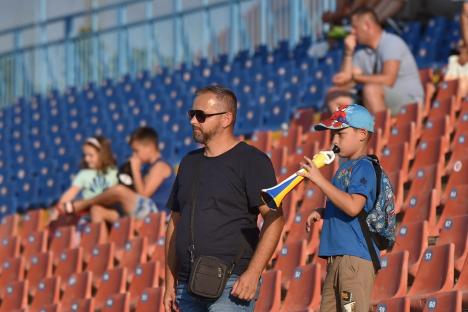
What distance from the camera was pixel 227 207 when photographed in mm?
4820

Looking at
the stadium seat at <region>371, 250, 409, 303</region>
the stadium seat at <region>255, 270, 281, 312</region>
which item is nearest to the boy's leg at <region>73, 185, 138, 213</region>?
the stadium seat at <region>255, 270, 281, 312</region>

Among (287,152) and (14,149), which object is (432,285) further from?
(14,149)

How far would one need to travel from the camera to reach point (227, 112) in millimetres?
4930

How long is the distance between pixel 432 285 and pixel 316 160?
173 centimetres

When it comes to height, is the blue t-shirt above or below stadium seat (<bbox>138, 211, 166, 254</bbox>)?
above

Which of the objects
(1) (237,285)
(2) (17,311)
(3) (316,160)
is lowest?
(2) (17,311)

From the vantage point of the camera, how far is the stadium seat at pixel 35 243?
10156 mm

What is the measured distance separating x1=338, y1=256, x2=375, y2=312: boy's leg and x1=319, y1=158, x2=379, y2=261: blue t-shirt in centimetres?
3

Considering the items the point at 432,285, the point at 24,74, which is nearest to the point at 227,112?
the point at 432,285

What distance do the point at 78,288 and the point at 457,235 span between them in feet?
10.0

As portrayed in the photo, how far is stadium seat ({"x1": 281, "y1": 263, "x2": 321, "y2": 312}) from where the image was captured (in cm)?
665

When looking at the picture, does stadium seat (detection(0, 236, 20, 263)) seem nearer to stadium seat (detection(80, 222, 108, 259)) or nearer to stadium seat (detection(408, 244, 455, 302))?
stadium seat (detection(80, 222, 108, 259))

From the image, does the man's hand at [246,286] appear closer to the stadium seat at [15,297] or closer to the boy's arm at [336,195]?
the boy's arm at [336,195]

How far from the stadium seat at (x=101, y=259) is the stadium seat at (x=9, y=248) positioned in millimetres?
1467
